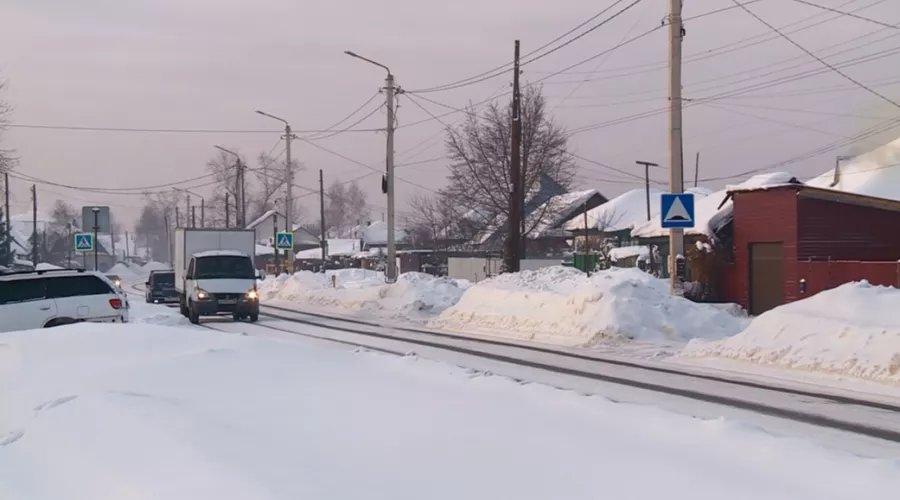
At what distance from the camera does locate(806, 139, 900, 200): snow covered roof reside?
4432 cm

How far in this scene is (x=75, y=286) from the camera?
19609mm

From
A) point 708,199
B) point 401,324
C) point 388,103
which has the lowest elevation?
point 401,324

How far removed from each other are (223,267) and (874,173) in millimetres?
36479

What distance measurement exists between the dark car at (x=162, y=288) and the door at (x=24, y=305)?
2700cm

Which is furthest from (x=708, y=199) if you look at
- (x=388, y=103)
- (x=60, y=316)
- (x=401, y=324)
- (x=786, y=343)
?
(x=60, y=316)

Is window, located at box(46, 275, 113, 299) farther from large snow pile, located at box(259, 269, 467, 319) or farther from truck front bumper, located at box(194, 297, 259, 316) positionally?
large snow pile, located at box(259, 269, 467, 319)

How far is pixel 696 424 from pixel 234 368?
17.2 feet

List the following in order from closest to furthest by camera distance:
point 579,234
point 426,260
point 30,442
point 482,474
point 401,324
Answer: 1. point 482,474
2. point 30,442
3. point 401,324
4. point 426,260
5. point 579,234

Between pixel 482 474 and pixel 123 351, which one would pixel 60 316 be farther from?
pixel 482 474

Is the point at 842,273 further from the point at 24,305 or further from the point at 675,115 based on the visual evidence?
the point at 24,305

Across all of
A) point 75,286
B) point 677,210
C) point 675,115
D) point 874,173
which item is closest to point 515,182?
point 675,115

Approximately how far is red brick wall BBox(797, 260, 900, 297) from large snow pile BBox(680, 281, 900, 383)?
278 inches

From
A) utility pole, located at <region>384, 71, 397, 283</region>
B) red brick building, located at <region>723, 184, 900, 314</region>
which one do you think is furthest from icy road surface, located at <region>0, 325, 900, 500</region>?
utility pole, located at <region>384, 71, 397, 283</region>

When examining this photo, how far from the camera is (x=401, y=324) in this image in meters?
27.5
